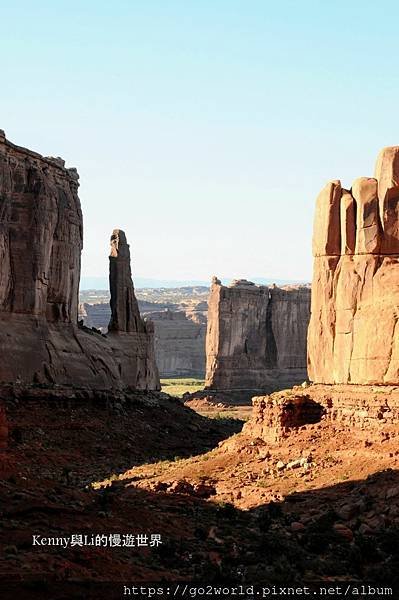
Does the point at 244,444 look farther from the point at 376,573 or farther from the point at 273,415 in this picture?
the point at 376,573

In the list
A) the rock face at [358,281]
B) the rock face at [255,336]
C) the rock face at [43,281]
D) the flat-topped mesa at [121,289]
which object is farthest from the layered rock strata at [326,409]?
the rock face at [255,336]

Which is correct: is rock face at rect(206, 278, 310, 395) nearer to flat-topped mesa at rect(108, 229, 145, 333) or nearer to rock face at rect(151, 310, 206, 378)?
flat-topped mesa at rect(108, 229, 145, 333)

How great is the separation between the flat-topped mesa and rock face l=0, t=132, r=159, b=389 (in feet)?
12.2

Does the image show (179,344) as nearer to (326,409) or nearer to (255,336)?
(255,336)

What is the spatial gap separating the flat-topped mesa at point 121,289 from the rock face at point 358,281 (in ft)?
100

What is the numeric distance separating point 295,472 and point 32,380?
22240 millimetres

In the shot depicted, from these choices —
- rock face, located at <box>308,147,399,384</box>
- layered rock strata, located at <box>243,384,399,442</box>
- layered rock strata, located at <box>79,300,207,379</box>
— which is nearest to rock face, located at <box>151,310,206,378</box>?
layered rock strata, located at <box>79,300,207,379</box>

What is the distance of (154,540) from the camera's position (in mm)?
27062

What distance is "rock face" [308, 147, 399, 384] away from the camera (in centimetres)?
3591

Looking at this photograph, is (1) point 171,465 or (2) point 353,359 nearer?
(2) point 353,359

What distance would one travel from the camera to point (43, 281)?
58.5 m

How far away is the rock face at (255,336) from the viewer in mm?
104062

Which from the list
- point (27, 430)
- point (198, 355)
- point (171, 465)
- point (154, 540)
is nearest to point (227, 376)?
point (198, 355)

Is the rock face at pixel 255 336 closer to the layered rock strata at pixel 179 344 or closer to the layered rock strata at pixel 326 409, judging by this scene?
A: the layered rock strata at pixel 179 344
